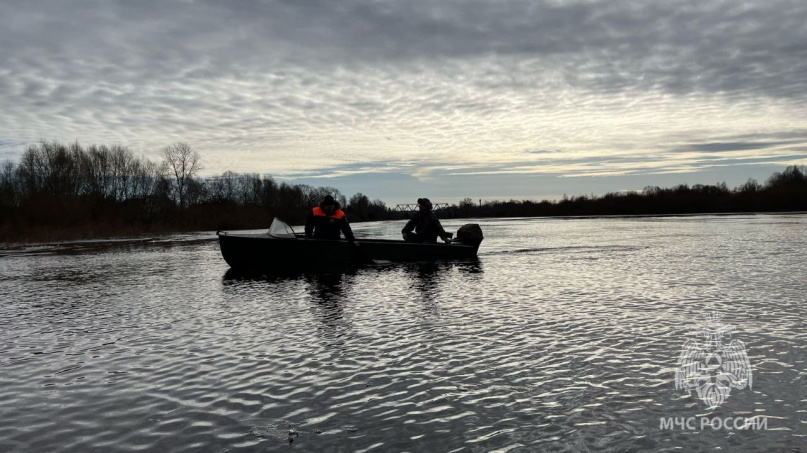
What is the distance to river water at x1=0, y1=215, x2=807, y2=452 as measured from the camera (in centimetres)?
465

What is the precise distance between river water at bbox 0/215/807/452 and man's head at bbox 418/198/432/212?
5.86 m

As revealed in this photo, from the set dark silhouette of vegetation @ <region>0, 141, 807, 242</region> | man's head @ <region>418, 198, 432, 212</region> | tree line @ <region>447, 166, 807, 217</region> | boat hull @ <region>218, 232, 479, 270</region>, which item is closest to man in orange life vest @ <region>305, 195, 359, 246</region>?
boat hull @ <region>218, 232, 479, 270</region>

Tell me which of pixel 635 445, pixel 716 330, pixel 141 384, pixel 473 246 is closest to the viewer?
pixel 635 445

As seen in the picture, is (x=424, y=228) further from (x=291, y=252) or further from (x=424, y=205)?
(x=291, y=252)

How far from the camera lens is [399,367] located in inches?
260

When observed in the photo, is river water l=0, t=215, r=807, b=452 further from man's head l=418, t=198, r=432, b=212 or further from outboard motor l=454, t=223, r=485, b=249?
outboard motor l=454, t=223, r=485, b=249

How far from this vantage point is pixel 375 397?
5.55 m

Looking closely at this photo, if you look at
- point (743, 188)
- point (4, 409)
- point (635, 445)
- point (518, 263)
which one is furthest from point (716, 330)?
point (743, 188)

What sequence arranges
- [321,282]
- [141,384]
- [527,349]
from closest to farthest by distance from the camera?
1. [141,384]
2. [527,349]
3. [321,282]

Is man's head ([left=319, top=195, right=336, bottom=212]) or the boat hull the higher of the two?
man's head ([left=319, top=195, right=336, bottom=212])

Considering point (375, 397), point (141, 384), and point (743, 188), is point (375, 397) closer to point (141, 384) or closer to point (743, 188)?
point (141, 384)

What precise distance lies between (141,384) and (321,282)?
905cm

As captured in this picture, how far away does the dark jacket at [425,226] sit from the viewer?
65.8 ft

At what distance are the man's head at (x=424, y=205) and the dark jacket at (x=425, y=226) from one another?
183mm
